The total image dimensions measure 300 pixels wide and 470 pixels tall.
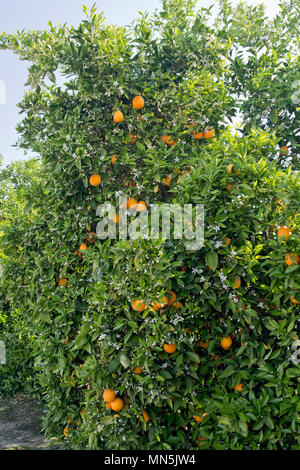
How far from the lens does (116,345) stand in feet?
8.41

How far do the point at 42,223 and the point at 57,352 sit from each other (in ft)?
3.53

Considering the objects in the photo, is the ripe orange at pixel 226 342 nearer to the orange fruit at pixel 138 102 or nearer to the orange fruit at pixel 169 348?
the orange fruit at pixel 169 348

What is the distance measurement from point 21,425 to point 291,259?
424cm

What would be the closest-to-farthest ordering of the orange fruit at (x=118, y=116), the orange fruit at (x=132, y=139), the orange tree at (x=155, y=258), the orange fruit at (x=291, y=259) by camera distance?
1. the orange fruit at (x=291, y=259)
2. the orange tree at (x=155, y=258)
3. the orange fruit at (x=118, y=116)
4. the orange fruit at (x=132, y=139)

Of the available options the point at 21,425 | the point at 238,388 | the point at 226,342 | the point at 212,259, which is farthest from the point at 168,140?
the point at 21,425

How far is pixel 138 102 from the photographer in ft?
10.6

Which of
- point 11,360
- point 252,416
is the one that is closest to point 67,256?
point 252,416

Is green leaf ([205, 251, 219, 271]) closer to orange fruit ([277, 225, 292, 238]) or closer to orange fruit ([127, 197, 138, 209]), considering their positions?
orange fruit ([277, 225, 292, 238])

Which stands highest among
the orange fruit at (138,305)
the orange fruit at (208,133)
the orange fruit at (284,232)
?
the orange fruit at (208,133)

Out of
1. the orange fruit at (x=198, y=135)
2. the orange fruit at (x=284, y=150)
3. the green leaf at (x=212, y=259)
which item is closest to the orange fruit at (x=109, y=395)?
the green leaf at (x=212, y=259)

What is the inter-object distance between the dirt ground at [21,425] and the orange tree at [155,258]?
3.21 ft

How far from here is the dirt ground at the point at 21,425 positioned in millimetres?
4371

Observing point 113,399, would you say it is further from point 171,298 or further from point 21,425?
point 21,425

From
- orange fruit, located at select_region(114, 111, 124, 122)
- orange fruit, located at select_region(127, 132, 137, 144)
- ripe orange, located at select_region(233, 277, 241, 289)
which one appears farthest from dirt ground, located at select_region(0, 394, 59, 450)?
orange fruit, located at select_region(114, 111, 124, 122)
